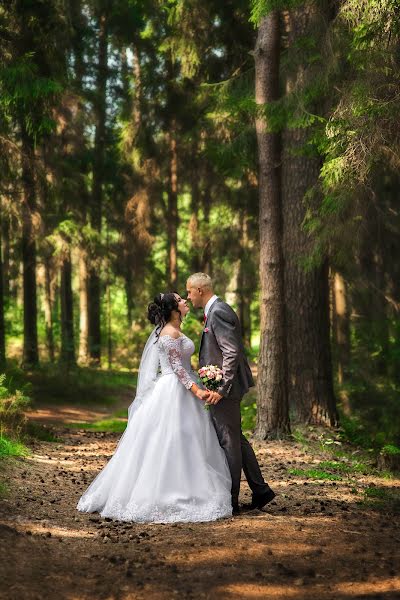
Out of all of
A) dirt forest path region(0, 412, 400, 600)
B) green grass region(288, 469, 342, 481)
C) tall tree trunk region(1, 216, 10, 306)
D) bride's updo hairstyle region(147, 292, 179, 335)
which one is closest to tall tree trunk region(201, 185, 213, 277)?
tall tree trunk region(1, 216, 10, 306)

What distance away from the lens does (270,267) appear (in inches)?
466

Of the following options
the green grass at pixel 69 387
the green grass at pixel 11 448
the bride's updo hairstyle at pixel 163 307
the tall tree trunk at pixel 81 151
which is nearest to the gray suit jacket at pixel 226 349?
the bride's updo hairstyle at pixel 163 307

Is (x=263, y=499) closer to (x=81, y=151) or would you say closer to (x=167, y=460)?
(x=167, y=460)

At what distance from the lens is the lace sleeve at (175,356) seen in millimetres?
7396

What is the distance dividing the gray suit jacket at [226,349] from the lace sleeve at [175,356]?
24 cm

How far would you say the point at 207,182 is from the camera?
2177 cm

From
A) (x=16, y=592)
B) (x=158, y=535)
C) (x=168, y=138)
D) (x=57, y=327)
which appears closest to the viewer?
(x=16, y=592)

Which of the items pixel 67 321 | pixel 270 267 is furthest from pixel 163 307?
pixel 67 321

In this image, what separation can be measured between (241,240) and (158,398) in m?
15.0

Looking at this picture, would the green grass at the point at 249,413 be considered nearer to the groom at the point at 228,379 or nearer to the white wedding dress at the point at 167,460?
the groom at the point at 228,379

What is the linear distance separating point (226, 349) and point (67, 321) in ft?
53.1

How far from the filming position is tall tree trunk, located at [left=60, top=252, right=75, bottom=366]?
2098cm

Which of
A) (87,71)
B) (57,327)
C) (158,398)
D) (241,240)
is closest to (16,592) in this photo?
(158,398)

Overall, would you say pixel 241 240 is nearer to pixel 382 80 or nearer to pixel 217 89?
pixel 217 89
